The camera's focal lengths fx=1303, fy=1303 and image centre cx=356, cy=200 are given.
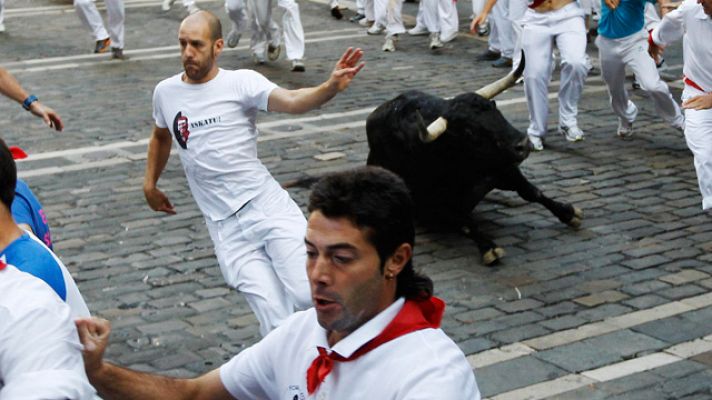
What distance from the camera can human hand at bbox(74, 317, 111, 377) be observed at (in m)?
3.58

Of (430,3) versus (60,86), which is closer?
(60,86)

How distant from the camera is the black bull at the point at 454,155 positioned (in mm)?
9484

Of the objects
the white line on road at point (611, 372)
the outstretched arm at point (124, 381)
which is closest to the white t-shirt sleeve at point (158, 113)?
the white line on road at point (611, 372)

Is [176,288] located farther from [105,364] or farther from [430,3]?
[430,3]

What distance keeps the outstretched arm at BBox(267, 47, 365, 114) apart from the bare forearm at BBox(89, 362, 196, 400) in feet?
9.75

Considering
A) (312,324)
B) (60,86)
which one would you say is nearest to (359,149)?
(60,86)

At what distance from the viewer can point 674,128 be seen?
13.1 meters

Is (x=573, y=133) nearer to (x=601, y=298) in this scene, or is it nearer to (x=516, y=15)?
(x=516, y=15)

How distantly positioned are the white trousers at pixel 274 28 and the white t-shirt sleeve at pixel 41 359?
44.4ft

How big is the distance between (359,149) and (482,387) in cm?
587

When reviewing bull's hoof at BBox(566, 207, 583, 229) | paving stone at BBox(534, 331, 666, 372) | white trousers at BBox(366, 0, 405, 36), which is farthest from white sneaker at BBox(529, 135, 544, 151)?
white trousers at BBox(366, 0, 405, 36)

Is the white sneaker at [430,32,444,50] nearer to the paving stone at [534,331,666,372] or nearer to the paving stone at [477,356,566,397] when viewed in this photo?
the paving stone at [534,331,666,372]

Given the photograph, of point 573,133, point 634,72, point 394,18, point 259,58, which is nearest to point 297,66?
point 259,58

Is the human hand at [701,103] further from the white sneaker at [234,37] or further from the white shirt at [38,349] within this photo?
the white sneaker at [234,37]
